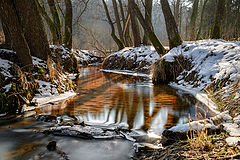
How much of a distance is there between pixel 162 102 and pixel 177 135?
2.41 m

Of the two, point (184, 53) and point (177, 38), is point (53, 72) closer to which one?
point (184, 53)

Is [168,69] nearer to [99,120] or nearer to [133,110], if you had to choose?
[133,110]

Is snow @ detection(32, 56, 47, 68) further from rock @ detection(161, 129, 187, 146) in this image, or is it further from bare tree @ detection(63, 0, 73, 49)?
bare tree @ detection(63, 0, 73, 49)

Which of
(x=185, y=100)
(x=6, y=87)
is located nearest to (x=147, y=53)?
(x=185, y=100)

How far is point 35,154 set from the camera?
211cm

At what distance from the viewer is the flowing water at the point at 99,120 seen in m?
2.19

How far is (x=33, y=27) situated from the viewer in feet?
17.2

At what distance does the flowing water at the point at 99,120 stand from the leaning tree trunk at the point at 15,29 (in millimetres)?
1377

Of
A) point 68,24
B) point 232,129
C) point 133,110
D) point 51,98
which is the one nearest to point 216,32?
point 133,110

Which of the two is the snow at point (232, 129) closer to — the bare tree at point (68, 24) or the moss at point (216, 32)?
the moss at point (216, 32)

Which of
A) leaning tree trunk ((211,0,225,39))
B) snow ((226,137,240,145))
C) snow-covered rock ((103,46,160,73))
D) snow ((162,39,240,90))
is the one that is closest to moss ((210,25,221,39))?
leaning tree trunk ((211,0,225,39))

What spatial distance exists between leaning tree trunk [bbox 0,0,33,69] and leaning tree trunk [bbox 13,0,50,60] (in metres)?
0.82

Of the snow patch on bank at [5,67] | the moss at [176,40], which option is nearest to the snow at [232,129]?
the snow patch on bank at [5,67]

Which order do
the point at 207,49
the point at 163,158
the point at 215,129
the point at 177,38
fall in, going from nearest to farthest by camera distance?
the point at 163,158 < the point at 215,129 < the point at 207,49 < the point at 177,38
